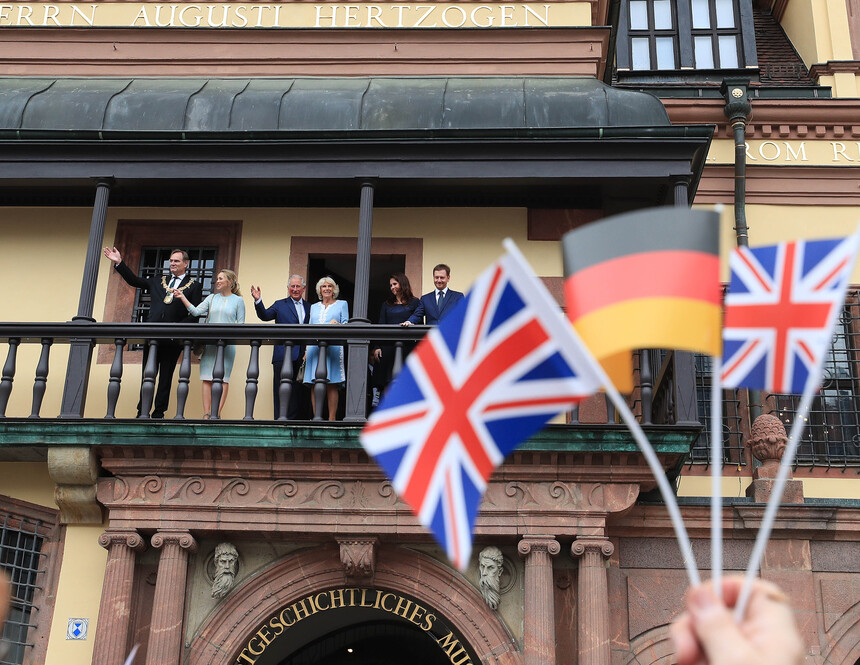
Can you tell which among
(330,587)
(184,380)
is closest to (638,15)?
(184,380)

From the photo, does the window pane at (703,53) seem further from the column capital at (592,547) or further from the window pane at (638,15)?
the column capital at (592,547)

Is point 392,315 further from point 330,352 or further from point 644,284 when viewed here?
point 644,284

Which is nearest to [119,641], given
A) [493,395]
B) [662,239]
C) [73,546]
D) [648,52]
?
[73,546]

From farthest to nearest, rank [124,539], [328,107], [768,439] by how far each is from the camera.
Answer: [328,107]
[768,439]
[124,539]

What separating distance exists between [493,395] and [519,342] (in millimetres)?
263

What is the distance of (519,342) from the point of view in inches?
207

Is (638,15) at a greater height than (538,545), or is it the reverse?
(638,15)

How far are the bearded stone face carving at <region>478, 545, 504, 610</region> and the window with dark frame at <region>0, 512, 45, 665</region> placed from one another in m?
4.36

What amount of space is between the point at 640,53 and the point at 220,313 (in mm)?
8168

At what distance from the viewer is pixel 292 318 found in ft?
39.9

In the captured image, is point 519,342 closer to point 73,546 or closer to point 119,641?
point 119,641

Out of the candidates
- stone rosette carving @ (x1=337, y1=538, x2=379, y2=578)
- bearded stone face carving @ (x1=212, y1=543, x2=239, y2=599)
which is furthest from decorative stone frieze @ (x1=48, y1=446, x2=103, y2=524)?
stone rosette carving @ (x1=337, y1=538, x2=379, y2=578)

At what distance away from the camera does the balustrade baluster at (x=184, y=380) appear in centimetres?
1121

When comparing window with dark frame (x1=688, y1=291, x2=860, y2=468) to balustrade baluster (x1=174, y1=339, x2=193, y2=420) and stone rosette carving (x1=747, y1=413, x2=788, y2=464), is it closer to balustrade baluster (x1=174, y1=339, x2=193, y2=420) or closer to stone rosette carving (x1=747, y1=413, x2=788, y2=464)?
stone rosette carving (x1=747, y1=413, x2=788, y2=464)
